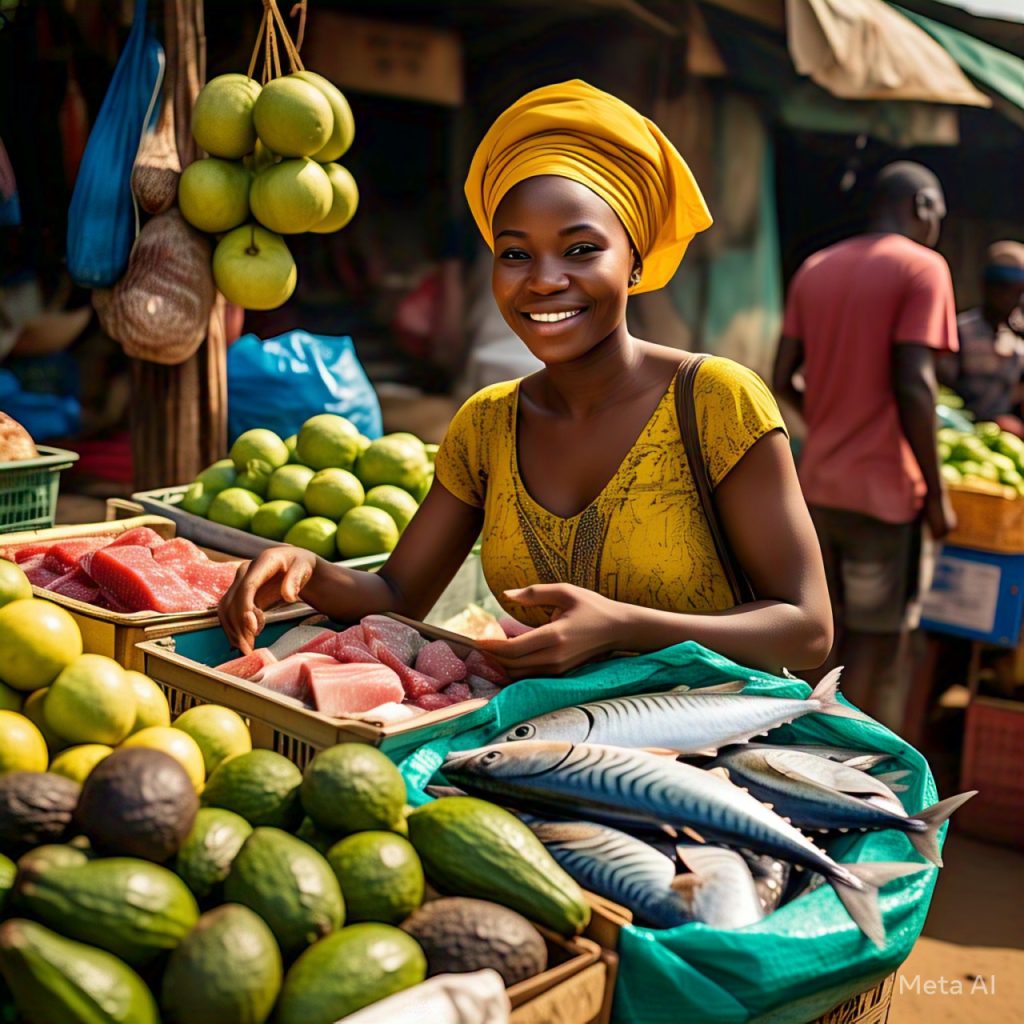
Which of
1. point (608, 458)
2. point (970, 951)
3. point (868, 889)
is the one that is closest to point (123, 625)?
point (608, 458)

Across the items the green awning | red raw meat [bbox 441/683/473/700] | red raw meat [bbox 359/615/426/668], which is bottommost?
red raw meat [bbox 441/683/473/700]

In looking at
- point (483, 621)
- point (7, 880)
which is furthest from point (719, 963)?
point (483, 621)

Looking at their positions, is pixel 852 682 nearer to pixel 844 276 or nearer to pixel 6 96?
pixel 844 276

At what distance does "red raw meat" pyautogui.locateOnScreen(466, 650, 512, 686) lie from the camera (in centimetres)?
222

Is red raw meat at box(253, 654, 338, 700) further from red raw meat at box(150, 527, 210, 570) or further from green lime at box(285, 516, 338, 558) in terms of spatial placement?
green lime at box(285, 516, 338, 558)

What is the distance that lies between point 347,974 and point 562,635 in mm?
829

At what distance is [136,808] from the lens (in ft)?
4.66

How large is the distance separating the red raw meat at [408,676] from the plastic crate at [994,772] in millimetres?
4072

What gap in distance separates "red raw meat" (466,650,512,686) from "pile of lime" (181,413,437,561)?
1.08 metres

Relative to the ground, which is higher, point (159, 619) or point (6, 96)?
point (6, 96)

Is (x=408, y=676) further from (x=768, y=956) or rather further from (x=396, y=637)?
(x=768, y=956)

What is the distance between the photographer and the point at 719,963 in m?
1.52

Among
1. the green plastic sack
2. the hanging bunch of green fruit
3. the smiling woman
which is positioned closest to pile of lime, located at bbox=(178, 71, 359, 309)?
the hanging bunch of green fruit

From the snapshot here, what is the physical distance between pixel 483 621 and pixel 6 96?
201 inches
